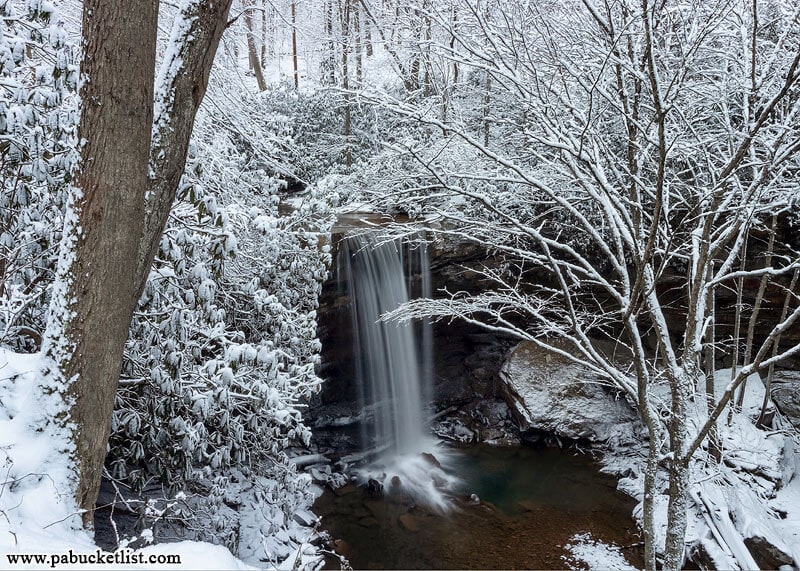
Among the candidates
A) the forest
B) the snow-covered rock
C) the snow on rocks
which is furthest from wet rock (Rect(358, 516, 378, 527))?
the snow-covered rock

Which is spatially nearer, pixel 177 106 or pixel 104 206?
pixel 104 206

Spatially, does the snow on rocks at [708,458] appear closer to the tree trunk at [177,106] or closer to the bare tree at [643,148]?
the bare tree at [643,148]

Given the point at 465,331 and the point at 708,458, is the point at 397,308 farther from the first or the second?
the point at 465,331

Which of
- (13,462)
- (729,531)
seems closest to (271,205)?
(13,462)

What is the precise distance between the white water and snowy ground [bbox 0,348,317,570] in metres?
5.73

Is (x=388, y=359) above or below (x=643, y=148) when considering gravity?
below

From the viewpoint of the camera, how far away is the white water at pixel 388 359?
27.2ft

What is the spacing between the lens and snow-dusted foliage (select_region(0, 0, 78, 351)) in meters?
3.12

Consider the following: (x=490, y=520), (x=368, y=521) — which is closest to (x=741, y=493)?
(x=490, y=520)

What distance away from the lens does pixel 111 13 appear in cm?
226

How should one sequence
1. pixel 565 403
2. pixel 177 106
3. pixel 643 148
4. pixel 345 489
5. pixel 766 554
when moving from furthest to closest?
pixel 565 403
pixel 345 489
pixel 766 554
pixel 643 148
pixel 177 106

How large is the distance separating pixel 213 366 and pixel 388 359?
5.46m

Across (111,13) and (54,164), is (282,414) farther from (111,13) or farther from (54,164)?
(111,13)

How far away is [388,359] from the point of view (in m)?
9.06
